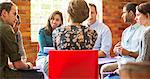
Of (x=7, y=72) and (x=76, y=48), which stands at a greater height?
(x=76, y=48)

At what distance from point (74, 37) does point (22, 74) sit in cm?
62

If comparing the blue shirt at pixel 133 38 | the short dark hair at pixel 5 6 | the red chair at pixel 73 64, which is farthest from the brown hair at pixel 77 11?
the blue shirt at pixel 133 38

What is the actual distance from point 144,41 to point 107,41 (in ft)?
4.07

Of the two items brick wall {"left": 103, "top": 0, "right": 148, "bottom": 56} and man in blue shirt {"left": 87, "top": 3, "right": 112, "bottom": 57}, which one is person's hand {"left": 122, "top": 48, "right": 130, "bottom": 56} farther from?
brick wall {"left": 103, "top": 0, "right": 148, "bottom": 56}

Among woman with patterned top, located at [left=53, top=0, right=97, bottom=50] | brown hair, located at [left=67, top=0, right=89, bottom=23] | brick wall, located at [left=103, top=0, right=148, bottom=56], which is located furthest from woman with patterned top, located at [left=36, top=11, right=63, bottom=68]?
brick wall, located at [left=103, top=0, right=148, bottom=56]

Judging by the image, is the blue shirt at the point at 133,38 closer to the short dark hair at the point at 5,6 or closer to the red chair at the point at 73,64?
the red chair at the point at 73,64

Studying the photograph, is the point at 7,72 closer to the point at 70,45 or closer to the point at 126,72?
the point at 70,45

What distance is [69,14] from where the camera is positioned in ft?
10.5

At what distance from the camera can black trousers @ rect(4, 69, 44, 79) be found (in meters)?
2.89

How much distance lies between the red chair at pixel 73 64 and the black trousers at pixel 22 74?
17 centimetres

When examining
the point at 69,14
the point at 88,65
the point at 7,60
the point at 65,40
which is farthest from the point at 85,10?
the point at 7,60

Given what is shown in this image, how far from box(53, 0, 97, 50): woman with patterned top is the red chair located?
24 cm

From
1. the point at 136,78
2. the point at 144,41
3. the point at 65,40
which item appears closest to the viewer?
the point at 136,78

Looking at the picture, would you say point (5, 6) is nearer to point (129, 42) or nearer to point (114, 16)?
point (129, 42)
